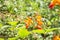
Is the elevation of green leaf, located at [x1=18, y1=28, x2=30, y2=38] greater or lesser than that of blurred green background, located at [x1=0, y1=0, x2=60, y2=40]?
greater

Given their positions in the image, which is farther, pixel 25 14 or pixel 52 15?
pixel 25 14

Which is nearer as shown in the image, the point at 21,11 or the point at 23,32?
the point at 23,32

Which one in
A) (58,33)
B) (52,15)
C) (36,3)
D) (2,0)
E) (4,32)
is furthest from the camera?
(2,0)

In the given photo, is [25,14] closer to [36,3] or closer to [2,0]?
[36,3]

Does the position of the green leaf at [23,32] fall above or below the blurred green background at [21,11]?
above

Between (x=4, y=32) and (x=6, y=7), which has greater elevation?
(x=6, y=7)

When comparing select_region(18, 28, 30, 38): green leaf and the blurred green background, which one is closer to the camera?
select_region(18, 28, 30, 38): green leaf

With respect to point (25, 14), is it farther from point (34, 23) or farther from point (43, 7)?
point (34, 23)

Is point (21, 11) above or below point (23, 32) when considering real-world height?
below

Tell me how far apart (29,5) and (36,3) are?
0.17 m

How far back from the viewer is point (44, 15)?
12.0 ft

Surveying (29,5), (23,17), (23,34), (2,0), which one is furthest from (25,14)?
(23,34)

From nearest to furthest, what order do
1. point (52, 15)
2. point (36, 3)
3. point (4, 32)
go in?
point (4, 32) → point (52, 15) → point (36, 3)

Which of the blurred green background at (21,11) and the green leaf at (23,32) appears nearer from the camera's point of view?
the green leaf at (23,32)
